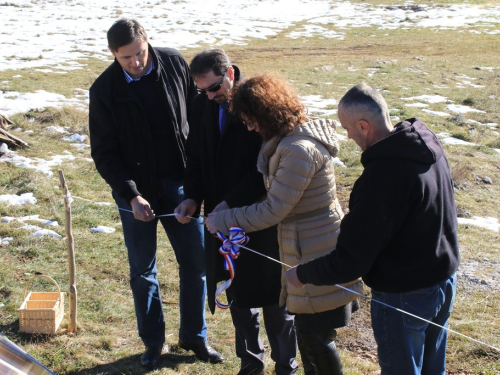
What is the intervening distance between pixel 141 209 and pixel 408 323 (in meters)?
1.74

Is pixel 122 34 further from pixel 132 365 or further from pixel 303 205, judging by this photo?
pixel 132 365

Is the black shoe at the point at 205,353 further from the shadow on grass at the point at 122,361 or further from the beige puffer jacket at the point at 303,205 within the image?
the beige puffer jacket at the point at 303,205

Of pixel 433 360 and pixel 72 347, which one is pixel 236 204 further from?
pixel 72 347

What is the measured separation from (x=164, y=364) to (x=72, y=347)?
0.64m

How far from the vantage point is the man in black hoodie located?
7.61 feet

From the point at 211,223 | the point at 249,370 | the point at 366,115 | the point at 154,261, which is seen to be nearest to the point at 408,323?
the point at 366,115

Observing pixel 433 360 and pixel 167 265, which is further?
pixel 167 265

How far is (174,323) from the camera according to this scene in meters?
4.42

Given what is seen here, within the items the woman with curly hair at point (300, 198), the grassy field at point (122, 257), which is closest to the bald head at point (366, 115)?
the woman with curly hair at point (300, 198)

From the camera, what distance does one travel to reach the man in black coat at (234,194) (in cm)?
330

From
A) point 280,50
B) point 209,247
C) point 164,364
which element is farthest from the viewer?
point 280,50

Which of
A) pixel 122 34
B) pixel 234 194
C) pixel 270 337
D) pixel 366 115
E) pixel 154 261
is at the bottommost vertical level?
pixel 270 337

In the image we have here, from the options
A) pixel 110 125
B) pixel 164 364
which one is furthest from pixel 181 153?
pixel 164 364

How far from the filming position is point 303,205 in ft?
9.77
